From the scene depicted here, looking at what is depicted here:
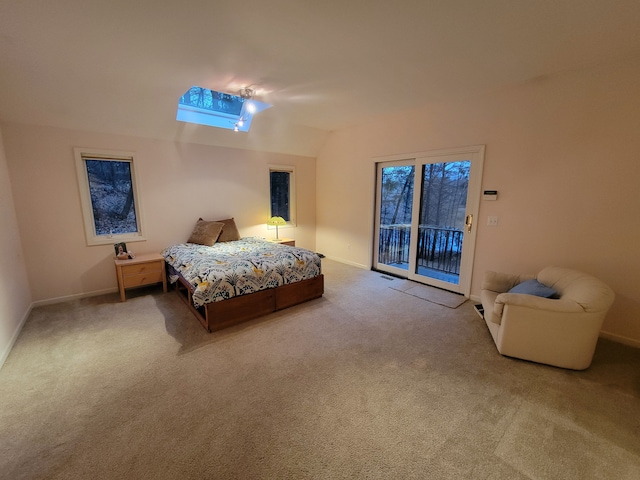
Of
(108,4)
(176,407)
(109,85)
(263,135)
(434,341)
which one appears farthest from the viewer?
(263,135)

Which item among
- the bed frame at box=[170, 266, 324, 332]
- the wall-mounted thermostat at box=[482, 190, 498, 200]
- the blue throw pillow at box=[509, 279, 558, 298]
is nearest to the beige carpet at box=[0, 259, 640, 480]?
the bed frame at box=[170, 266, 324, 332]

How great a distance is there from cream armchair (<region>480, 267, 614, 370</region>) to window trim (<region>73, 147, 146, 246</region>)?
4799 millimetres

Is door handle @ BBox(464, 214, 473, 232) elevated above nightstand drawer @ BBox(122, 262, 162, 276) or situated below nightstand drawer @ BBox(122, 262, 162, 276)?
above

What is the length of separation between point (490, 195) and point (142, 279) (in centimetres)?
479

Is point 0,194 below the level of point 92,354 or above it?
above

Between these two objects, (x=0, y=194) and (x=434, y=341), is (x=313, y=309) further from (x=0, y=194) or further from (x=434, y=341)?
(x=0, y=194)

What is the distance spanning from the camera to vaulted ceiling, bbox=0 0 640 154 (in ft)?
6.01

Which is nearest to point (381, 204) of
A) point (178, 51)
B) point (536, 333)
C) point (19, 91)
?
point (536, 333)

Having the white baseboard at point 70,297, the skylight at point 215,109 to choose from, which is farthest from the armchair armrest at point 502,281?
the white baseboard at point 70,297

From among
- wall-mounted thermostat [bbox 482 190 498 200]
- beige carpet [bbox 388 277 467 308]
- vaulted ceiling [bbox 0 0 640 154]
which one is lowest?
beige carpet [bbox 388 277 467 308]

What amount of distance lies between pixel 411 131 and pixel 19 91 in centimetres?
473

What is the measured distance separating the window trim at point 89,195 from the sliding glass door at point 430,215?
3911 mm

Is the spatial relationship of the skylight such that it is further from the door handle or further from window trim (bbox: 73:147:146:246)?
the door handle

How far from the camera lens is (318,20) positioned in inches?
77.2
